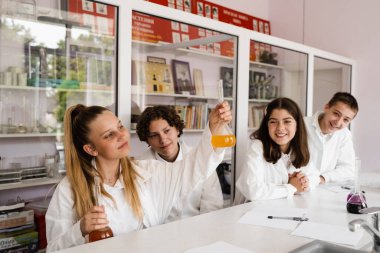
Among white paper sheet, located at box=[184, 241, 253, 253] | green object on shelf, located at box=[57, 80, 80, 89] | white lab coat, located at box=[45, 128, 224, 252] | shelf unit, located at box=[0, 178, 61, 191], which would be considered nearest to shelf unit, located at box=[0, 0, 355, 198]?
green object on shelf, located at box=[57, 80, 80, 89]

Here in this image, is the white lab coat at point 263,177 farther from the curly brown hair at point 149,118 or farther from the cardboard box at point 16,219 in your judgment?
the cardboard box at point 16,219

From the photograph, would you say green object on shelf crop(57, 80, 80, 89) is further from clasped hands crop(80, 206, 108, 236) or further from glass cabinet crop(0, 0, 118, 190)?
clasped hands crop(80, 206, 108, 236)

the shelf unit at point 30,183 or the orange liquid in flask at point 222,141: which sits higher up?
the orange liquid in flask at point 222,141

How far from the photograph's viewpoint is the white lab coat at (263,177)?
6.11ft

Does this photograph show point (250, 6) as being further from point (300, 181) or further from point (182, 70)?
point (300, 181)

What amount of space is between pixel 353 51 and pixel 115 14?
2.82 metres

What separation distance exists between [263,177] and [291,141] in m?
0.33

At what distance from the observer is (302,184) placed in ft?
6.45

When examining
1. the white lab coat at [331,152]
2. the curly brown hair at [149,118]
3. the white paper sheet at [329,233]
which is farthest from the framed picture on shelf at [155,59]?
the white paper sheet at [329,233]

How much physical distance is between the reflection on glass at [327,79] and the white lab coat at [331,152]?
2.10 feet

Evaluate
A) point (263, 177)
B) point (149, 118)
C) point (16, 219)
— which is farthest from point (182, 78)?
point (16, 219)

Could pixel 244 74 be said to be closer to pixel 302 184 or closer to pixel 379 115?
pixel 302 184

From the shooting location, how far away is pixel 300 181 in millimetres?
1975

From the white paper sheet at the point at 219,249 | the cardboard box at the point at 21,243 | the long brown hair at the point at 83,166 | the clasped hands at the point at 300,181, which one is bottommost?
the cardboard box at the point at 21,243
